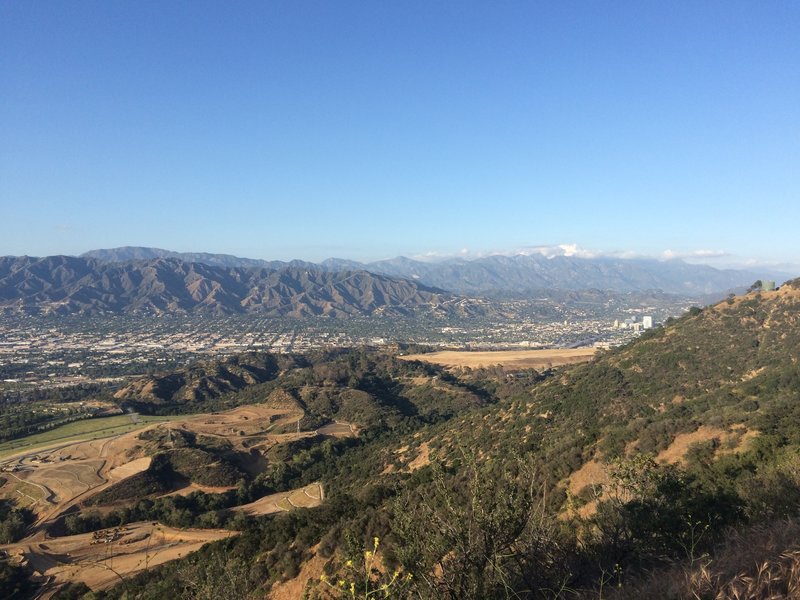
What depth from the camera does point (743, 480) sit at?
49.3 ft

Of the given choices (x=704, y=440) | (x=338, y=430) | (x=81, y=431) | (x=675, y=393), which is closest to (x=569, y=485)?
(x=704, y=440)

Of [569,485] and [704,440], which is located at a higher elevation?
[704,440]

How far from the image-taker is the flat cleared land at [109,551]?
87.0 ft

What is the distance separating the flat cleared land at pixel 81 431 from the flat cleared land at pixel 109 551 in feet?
84.9

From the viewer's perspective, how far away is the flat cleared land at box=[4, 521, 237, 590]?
26.5 m

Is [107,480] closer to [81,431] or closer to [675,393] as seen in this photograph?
[81,431]

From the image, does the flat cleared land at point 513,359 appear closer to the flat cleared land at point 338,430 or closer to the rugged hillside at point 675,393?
the rugged hillside at point 675,393

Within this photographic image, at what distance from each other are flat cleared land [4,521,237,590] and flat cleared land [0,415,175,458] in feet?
84.9

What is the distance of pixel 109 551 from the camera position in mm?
29531

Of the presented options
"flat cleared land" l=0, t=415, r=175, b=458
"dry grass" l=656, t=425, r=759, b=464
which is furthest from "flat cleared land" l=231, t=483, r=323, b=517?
"flat cleared land" l=0, t=415, r=175, b=458

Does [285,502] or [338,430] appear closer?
[285,502]

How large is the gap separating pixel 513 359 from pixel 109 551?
75268 mm

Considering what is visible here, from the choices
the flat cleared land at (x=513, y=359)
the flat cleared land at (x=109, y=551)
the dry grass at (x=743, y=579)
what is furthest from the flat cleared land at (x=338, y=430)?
the dry grass at (x=743, y=579)

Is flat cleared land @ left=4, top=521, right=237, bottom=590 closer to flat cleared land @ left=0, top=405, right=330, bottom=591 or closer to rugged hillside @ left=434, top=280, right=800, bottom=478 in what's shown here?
flat cleared land @ left=0, top=405, right=330, bottom=591
